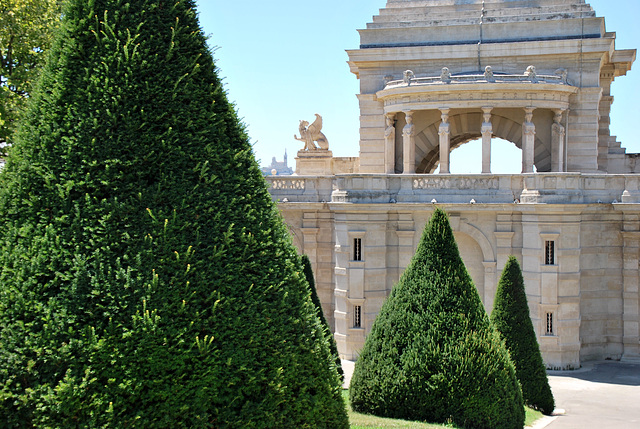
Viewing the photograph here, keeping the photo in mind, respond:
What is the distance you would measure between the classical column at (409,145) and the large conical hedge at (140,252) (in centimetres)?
2802

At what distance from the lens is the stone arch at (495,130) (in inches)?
1522

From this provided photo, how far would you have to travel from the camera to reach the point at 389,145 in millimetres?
39375

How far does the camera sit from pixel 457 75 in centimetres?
3716

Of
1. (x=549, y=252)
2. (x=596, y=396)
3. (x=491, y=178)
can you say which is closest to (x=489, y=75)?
(x=491, y=178)

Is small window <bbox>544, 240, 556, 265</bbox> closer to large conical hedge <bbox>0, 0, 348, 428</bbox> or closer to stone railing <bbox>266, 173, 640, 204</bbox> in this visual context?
stone railing <bbox>266, 173, 640, 204</bbox>

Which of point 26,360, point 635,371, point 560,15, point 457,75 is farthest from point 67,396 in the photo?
point 560,15

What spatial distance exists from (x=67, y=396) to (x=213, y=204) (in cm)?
279

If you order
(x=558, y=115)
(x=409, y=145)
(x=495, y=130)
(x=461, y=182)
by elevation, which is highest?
(x=558, y=115)

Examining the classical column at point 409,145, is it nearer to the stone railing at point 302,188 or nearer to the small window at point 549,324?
the stone railing at point 302,188

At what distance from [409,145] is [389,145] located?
1.81 m

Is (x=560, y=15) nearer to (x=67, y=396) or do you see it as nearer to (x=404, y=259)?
(x=404, y=259)

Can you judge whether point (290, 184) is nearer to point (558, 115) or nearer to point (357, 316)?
point (357, 316)

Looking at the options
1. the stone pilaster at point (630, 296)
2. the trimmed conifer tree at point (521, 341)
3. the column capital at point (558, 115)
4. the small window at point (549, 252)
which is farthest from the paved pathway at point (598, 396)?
the column capital at point (558, 115)

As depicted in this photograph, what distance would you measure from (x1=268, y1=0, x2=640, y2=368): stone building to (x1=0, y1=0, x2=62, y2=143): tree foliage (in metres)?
12.9
